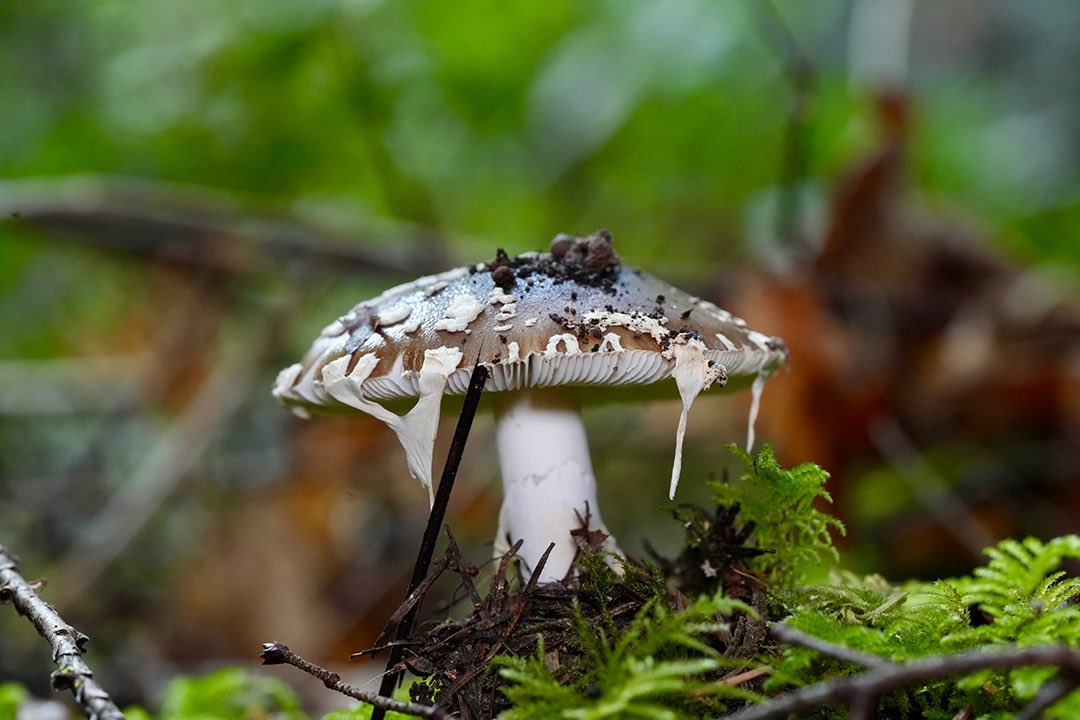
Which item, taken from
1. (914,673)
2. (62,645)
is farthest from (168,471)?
(914,673)

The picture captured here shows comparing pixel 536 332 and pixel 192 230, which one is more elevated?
→ pixel 192 230

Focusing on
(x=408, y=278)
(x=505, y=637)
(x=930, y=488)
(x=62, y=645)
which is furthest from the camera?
(x=408, y=278)

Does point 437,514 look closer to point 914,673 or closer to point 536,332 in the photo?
point 536,332

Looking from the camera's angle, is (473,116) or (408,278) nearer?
(408,278)

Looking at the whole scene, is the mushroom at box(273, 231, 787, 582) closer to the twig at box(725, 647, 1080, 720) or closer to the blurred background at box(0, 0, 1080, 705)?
the twig at box(725, 647, 1080, 720)

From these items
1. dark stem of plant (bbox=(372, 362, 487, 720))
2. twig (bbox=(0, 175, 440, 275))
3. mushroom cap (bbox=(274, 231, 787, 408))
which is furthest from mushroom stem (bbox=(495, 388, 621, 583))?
twig (bbox=(0, 175, 440, 275))

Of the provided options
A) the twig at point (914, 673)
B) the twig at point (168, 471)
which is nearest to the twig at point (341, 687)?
the twig at point (914, 673)

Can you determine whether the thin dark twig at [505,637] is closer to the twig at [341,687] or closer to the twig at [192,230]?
the twig at [341,687]
